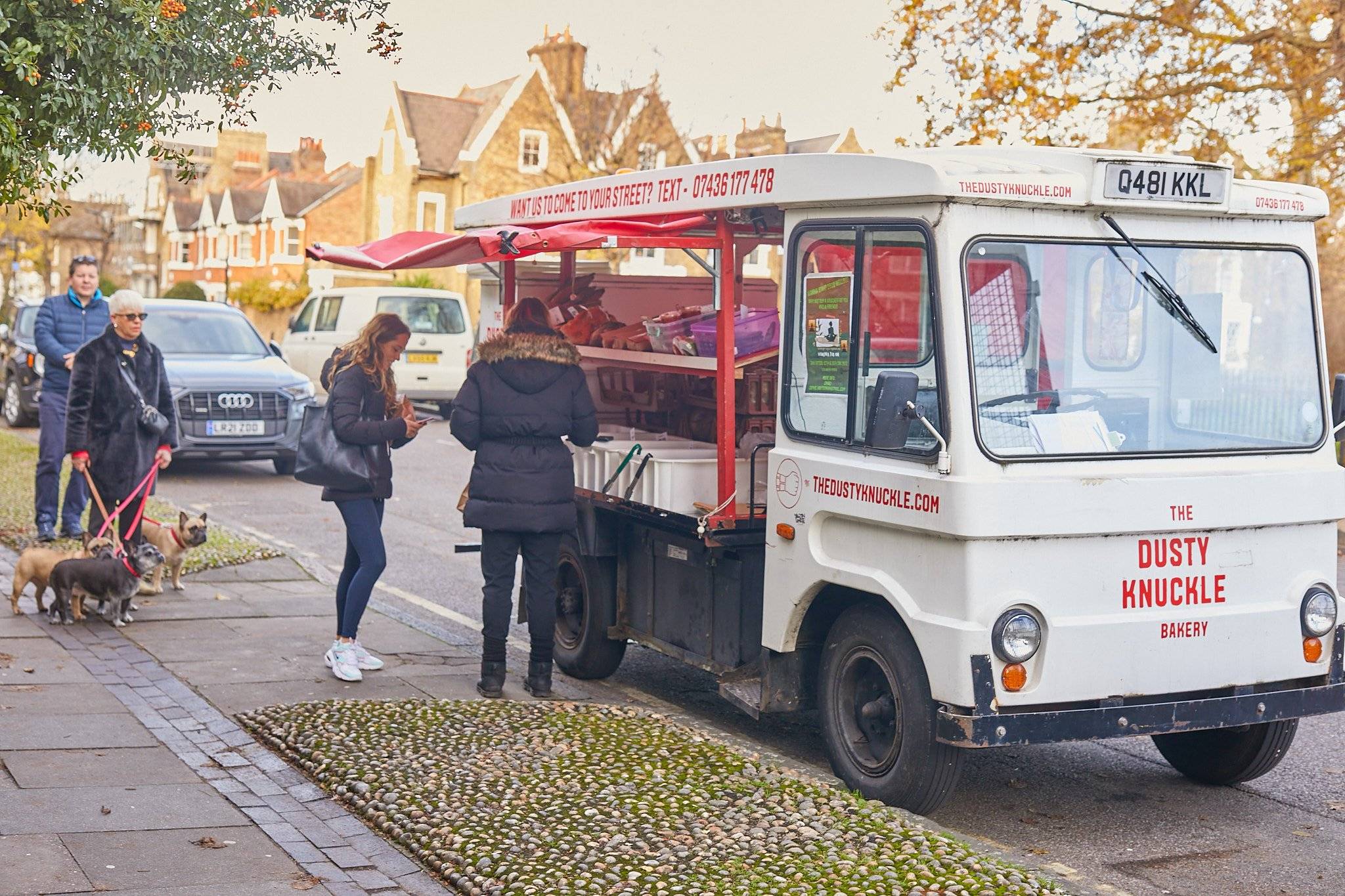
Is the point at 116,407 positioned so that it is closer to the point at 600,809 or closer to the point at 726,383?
the point at 726,383

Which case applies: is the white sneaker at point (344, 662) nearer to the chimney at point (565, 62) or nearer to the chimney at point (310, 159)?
the chimney at point (565, 62)

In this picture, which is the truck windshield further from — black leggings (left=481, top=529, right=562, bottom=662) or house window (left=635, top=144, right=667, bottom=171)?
house window (left=635, top=144, right=667, bottom=171)

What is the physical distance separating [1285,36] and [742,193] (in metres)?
11.9

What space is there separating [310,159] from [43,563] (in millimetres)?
76004

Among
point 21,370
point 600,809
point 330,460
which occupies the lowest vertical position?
point 600,809

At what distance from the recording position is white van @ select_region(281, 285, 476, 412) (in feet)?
82.2

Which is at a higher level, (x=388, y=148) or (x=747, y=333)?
(x=388, y=148)

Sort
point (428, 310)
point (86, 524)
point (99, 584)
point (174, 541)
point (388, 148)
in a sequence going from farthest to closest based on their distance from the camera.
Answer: point (388, 148) → point (428, 310) → point (86, 524) → point (174, 541) → point (99, 584)

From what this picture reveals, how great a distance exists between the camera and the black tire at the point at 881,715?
18.9 ft

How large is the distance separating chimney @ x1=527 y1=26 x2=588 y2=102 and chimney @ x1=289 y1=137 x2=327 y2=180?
3605cm

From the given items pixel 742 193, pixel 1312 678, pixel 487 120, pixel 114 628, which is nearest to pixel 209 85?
pixel 742 193

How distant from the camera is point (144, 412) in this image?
31.3 ft

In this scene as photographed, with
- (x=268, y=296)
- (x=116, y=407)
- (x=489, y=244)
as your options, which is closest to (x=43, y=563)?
Result: (x=116, y=407)

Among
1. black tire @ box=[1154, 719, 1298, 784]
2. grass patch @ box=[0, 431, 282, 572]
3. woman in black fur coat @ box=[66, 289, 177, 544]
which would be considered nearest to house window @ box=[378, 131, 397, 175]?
grass patch @ box=[0, 431, 282, 572]
